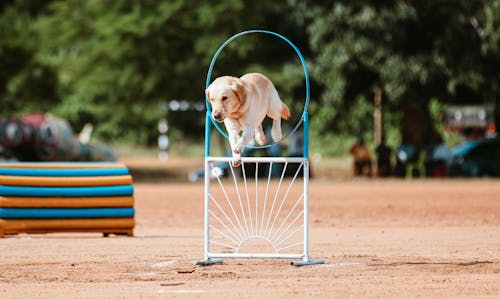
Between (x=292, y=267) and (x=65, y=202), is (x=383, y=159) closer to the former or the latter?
(x=65, y=202)

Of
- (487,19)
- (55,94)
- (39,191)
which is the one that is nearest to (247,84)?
(39,191)

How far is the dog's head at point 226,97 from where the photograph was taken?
34.7 ft

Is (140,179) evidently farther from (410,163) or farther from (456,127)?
(456,127)

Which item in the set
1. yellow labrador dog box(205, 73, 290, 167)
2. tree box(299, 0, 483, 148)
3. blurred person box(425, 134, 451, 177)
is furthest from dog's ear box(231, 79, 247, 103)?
blurred person box(425, 134, 451, 177)

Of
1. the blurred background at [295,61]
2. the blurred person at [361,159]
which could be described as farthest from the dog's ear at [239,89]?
the blurred person at [361,159]

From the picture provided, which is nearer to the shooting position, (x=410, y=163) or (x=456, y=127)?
(x=410, y=163)

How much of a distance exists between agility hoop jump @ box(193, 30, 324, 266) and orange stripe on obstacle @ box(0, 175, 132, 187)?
146 cm

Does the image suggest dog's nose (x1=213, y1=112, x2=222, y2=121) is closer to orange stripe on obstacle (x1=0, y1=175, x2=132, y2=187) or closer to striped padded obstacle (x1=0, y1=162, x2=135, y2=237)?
striped padded obstacle (x1=0, y1=162, x2=135, y2=237)

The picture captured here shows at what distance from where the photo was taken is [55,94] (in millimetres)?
40625

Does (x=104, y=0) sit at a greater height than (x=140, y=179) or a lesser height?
greater

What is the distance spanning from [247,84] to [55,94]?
30594 mm

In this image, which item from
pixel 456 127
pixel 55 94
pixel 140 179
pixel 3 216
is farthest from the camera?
pixel 456 127

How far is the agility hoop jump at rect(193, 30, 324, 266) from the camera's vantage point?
39.0 feet

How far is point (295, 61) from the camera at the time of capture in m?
38.7
